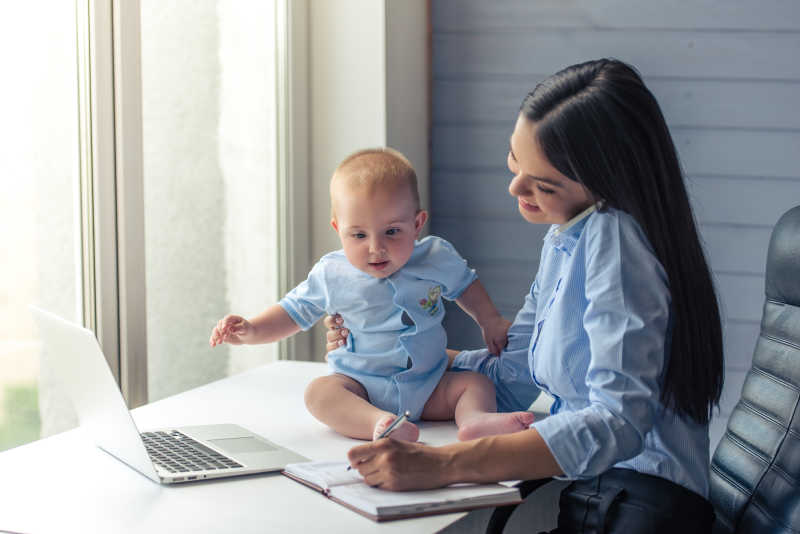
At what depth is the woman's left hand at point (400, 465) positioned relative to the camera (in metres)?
1.14

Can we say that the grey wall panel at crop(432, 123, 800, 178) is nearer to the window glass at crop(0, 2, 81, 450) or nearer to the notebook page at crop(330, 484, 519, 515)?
the window glass at crop(0, 2, 81, 450)

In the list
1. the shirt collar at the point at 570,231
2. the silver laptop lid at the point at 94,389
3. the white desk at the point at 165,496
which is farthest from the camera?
the shirt collar at the point at 570,231

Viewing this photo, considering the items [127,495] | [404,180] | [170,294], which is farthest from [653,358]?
[170,294]

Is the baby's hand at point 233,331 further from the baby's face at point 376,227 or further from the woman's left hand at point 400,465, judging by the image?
the woman's left hand at point 400,465

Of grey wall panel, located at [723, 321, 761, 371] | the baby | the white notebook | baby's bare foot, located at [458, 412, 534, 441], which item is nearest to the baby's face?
the baby

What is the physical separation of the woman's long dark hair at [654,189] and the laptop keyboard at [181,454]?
64 centimetres

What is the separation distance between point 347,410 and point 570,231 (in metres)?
0.48

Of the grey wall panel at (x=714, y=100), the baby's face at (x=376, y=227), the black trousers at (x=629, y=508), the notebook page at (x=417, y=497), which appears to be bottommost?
the black trousers at (x=629, y=508)

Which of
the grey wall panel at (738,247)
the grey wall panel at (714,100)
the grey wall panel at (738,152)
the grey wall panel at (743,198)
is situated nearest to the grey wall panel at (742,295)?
the grey wall panel at (738,247)

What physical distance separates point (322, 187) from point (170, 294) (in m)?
0.61

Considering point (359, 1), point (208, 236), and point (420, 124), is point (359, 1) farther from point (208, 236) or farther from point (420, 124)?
point (208, 236)

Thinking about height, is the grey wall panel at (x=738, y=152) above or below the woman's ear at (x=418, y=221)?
above

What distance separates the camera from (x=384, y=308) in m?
1.57

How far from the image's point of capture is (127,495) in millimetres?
1163
